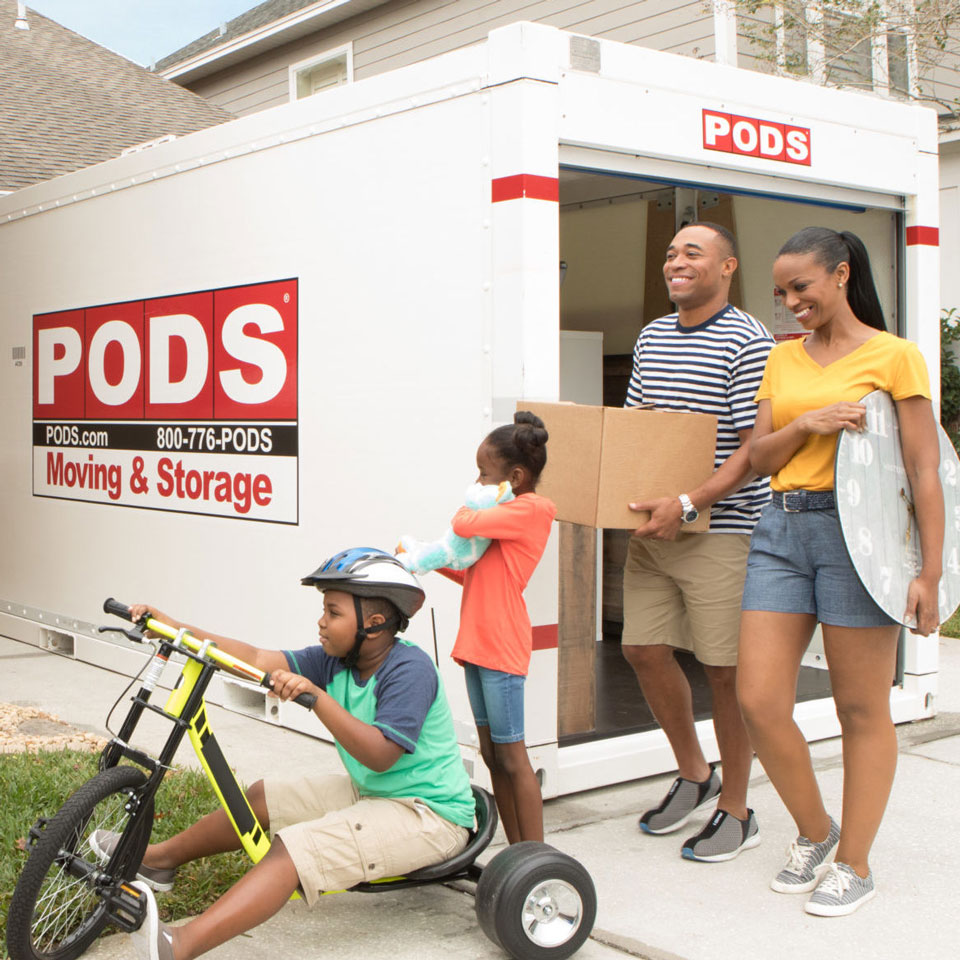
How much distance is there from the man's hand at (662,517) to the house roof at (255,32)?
11.8 meters

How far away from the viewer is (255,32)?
1545 cm

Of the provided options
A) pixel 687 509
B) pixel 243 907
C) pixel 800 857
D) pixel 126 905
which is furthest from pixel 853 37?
pixel 126 905

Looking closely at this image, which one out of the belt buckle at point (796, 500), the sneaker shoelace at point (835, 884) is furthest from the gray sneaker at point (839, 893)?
the belt buckle at point (796, 500)

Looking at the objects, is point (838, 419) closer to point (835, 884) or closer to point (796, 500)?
point (796, 500)

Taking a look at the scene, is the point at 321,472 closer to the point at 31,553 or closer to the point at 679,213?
the point at 679,213

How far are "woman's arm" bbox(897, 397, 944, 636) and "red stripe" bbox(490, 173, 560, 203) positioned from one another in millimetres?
1480

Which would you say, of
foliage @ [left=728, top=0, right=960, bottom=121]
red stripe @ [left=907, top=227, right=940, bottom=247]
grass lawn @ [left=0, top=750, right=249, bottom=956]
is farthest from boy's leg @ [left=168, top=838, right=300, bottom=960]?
foliage @ [left=728, top=0, right=960, bottom=121]

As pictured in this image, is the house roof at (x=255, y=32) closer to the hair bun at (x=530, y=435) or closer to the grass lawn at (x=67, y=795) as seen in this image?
the grass lawn at (x=67, y=795)

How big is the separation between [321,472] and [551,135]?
1.74 metres

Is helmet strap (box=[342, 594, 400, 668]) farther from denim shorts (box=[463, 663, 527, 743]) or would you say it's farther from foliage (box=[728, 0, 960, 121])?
foliage (box=[728, 0, 960, 121])

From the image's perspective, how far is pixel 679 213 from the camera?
6320mm

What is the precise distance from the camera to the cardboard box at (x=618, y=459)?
3885mm

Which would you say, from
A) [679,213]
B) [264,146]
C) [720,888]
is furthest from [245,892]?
[679,213]

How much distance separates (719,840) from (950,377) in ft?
26.9
